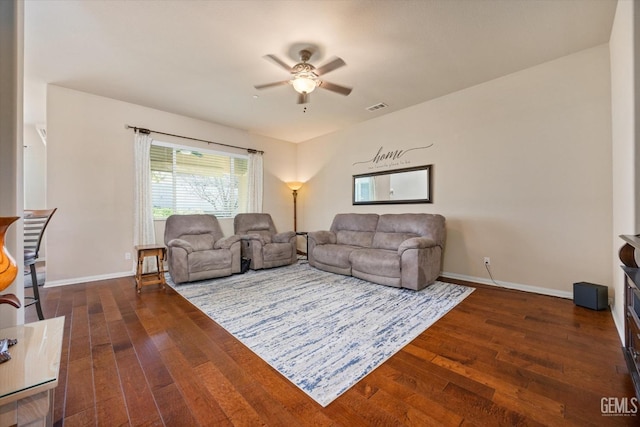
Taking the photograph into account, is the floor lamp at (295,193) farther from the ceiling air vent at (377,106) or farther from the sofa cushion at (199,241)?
the ceiling air vent at (377,106)

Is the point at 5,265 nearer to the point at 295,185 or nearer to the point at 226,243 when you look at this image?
the point at 226,243

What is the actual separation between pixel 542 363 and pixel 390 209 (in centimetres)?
315

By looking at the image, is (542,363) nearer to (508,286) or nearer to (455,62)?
(508,286)

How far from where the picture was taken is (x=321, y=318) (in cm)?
246

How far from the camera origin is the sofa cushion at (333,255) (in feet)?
13.0

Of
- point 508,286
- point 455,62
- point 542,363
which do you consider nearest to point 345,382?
point 542,363

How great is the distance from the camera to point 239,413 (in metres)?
1.32

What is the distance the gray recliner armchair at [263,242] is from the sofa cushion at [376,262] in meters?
1.38

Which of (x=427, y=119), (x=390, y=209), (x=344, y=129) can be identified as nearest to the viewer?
(x=427, y=119)

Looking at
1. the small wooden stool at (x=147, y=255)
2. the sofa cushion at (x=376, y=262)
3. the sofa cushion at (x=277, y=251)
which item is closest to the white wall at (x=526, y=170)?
the sofa cushion at (x=376, y=262)

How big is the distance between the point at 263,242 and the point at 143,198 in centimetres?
209

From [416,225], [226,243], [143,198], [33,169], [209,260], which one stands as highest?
[33,169]

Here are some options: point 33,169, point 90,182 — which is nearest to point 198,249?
point 90,182

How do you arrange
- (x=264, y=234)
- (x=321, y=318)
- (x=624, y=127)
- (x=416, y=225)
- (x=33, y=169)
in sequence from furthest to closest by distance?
1. (x=33, y=169)
2. (x=264, y=234)
3. (x=416, y=225)
4. (x=321, y=318)
5. (x=624, y=127)
